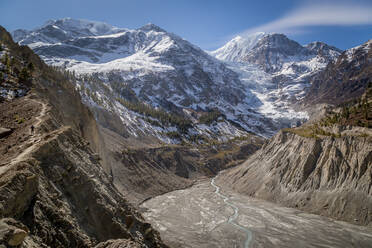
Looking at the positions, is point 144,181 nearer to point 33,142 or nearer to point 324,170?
point 324,170

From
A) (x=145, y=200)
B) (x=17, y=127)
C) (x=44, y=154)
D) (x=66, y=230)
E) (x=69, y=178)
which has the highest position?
(x=17, y=127)

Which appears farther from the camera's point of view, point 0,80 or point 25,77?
point 25,77

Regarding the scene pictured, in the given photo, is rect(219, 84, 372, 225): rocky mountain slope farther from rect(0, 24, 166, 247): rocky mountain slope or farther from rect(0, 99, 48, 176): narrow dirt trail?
rect(0, 99, 48, 176): narrow dirt trail

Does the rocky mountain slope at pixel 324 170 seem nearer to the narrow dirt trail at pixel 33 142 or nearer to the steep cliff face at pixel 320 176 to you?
the steep cliff face at pixel 320 176

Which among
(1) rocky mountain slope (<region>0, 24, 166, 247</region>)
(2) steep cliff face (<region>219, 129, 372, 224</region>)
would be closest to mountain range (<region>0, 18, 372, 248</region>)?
(1) rocky mountain slope (<region>0, 24, 166, 247</region>)

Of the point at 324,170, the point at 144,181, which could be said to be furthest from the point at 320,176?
the point at 144,181

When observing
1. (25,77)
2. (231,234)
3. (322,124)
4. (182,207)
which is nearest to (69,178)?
(25,77)

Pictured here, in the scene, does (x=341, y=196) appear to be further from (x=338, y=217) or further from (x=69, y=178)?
(x=69, y=178)
